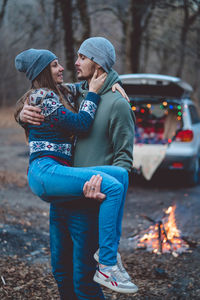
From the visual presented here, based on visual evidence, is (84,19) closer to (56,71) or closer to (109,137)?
(56,71)

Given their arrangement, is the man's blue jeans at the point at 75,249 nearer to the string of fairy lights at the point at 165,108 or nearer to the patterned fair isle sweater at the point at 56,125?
the patterned fair isle sweater at the point at 56,125

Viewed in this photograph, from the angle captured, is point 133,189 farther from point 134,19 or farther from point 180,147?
point 134,19

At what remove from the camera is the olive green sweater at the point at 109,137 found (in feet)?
8.21

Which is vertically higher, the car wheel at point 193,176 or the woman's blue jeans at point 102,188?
the woman's blue jeans at point 102,188

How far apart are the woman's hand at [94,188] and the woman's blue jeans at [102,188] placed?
0.03 metres

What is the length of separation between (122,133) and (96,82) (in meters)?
0.40

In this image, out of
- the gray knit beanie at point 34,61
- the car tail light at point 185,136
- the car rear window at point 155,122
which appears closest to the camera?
the gray knit beanie at point 34,61

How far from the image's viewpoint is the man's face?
262 centimetres

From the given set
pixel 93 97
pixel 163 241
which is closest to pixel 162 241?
pixel 163 241

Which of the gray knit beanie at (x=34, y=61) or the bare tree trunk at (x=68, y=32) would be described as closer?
the gray knit beanie at (x=34, y=61)

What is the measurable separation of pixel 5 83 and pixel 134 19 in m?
26.4

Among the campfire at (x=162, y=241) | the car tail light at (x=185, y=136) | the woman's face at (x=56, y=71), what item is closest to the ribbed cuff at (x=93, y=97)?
the woman's face at (x=56, y=71)

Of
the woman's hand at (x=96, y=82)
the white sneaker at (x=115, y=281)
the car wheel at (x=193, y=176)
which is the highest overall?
the woman's hand at (x=96, y=82)

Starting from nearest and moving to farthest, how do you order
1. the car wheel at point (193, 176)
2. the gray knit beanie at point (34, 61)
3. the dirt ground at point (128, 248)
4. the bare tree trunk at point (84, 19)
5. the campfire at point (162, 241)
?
the gray knit beanie at point (34, 61), the dirt ground at point (128, 248), the campfire at point (162, 241), the car wheel at point (193, 176), the bare tree trunk at point (84, 19)
